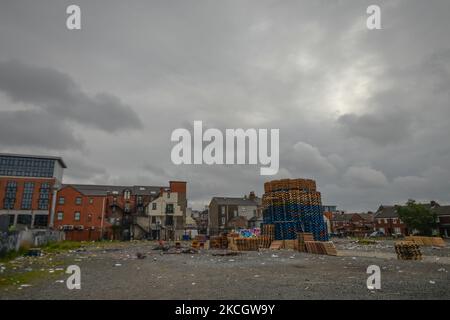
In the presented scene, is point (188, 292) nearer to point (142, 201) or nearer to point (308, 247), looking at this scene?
point (308, 247)

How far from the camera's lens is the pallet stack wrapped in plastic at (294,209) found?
28.2 m

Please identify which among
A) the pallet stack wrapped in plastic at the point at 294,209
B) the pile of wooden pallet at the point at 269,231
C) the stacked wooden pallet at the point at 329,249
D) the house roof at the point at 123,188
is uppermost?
the house roof at the point at 123,188

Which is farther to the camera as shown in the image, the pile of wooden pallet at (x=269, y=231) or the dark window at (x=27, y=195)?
the dark window at (x=27, y=195)

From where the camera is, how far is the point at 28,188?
5653 centimetres

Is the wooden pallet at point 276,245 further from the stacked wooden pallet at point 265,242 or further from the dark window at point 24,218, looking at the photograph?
the dark window at point 24,218

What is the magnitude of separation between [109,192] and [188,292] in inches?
2312

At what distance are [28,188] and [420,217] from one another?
72.0 m

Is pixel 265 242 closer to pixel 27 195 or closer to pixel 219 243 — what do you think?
pixel 219 243

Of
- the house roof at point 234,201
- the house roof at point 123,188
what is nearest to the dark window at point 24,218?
the house roof at point 123,188

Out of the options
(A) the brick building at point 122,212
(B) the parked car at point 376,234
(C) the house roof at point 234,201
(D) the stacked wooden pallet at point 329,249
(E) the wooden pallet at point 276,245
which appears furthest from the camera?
(C) the house roof at point 234,201

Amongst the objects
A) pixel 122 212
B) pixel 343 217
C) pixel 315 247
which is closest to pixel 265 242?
pixel 315 247

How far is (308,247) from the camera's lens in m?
22.8

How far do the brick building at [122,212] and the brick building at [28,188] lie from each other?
207 inches

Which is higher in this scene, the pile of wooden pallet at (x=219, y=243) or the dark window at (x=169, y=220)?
the dark window at (x=169, y=220)
